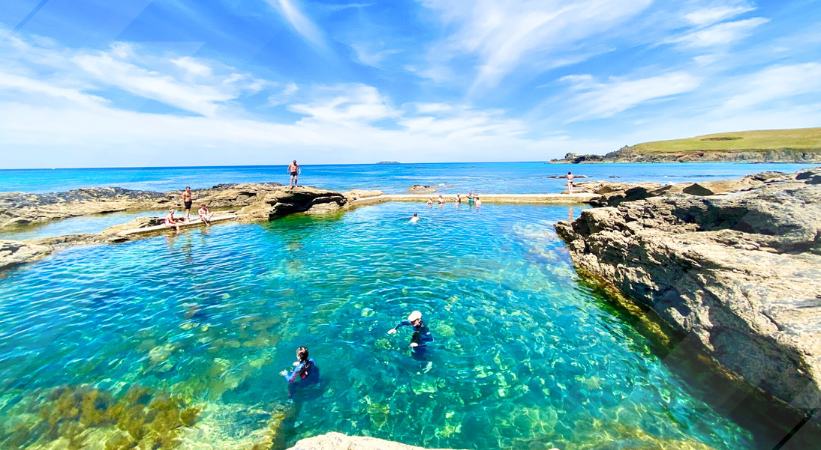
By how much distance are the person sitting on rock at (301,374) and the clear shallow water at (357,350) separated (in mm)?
298

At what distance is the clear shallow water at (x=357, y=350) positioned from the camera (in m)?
7.04

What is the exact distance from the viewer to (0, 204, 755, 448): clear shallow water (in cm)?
704

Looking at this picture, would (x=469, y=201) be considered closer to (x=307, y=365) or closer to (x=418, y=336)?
(x=418, y=336)

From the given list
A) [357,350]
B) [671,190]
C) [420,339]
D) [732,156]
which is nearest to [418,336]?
[420,339]

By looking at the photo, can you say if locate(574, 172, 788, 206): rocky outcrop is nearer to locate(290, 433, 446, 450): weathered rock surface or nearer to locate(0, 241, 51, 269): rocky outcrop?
locate(290, 433, 446, 450): weathered rock surface

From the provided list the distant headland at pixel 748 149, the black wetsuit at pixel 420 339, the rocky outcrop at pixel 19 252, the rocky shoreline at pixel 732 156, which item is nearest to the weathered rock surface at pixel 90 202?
the rocky outcrop at pixel 19 252

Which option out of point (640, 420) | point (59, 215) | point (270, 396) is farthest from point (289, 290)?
point (59, 215)

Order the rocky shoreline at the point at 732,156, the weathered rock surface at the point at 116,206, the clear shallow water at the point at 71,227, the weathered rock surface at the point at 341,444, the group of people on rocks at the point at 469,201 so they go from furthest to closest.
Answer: the rocky shoreline at the point at 732,156 → the group of people on rocks at the point at 469,201 → the clear shallow water at the point at 71,227 → the weathered rock surface at the point at 116,206 → the weathered rock surface at the point at 341,444

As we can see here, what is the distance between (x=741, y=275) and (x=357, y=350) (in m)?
10.6

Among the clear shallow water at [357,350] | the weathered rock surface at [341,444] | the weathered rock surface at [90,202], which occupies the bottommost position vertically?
the clear shallow water at [357,350]

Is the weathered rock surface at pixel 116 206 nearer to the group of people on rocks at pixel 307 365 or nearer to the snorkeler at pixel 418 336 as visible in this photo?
the group of people on rocks at pixel 307 365

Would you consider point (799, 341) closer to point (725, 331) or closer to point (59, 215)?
point (725, 331)

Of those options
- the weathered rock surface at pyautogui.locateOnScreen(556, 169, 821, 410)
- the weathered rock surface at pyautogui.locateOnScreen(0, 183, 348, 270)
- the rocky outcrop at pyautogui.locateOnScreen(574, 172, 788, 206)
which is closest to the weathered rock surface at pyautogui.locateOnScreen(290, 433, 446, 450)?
the weathered rock surface at pyautogui.locateOnScreen(556, 169, 821, 410)

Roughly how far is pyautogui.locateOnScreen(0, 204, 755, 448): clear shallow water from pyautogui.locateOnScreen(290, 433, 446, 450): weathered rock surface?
198 cm
